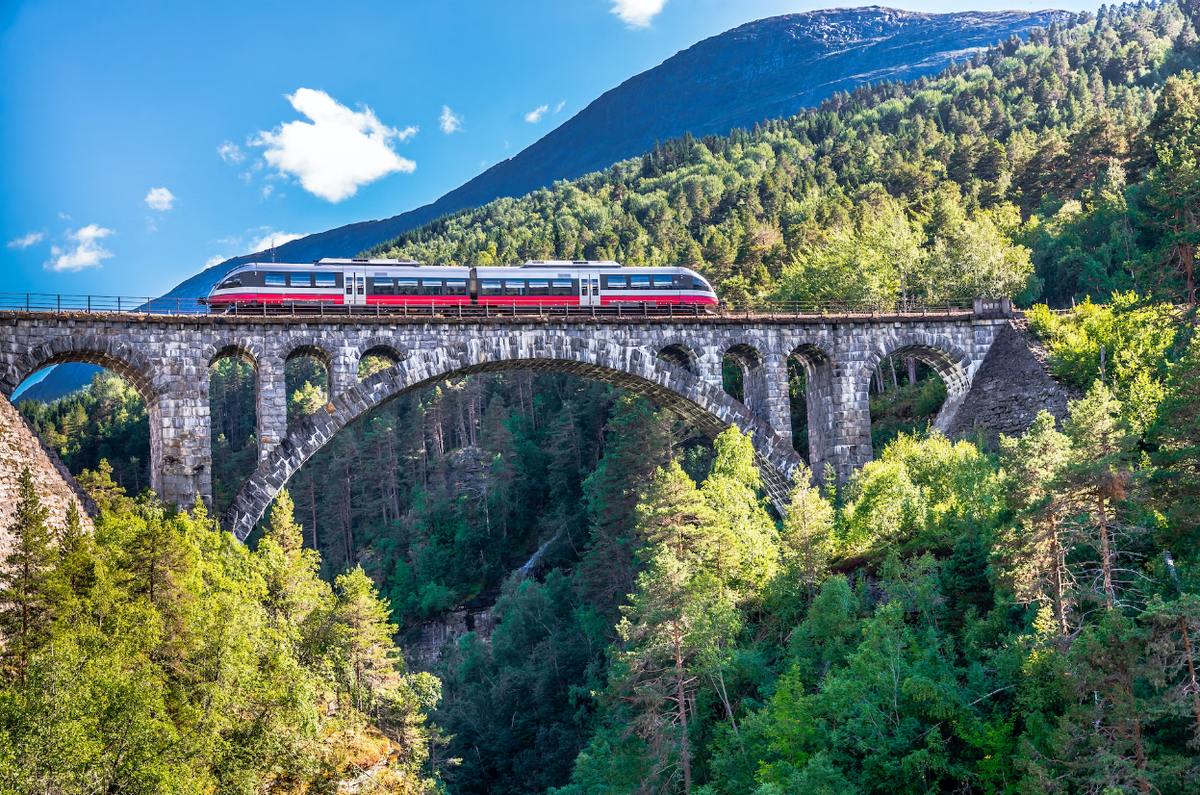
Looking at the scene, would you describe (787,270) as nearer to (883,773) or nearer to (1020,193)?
(1020,193)

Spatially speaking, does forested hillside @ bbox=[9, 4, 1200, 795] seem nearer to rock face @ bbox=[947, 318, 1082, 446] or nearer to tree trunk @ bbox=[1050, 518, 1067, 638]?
tree trunk @ bbox=[1050, 518, 1067, 638]

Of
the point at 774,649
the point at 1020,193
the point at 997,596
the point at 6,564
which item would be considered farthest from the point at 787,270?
the point at 6,564

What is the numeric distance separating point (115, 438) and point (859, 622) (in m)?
81.9

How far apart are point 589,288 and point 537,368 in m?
4.78

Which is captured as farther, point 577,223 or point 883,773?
point 577,223

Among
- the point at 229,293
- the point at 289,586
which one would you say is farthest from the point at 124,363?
the point at 289,586

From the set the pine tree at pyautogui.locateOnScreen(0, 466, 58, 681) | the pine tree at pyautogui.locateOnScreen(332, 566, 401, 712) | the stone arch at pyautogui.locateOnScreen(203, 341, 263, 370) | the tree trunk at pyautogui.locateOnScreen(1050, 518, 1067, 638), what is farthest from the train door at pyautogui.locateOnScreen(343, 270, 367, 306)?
the tree trunk at pyautogui.locateOnScreen(1050, 518, 1067, 638)

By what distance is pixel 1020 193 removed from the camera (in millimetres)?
82625

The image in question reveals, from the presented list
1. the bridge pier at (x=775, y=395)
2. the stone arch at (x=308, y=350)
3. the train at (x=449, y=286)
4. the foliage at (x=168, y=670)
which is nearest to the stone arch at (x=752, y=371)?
the bridge pier at (x=775, y=395)

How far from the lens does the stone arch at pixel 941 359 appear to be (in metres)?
47.9

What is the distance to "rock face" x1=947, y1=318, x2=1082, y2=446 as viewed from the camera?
44344 mm

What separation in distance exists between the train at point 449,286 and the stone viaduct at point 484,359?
1.47 metres

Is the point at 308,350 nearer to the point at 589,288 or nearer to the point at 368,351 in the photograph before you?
the point at 368,351

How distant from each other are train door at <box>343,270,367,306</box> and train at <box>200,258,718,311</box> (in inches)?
1.7
